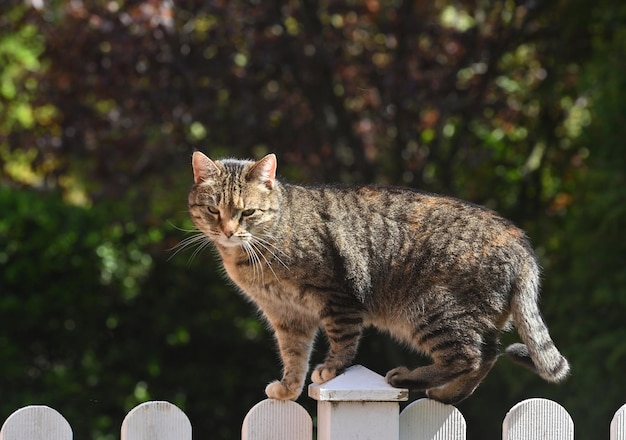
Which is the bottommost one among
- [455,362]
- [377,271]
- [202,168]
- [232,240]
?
[455,362]

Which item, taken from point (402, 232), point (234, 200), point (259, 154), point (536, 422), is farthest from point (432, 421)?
point (259, 154)

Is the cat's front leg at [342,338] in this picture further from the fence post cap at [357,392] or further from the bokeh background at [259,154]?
the bokeh background at [259,154]

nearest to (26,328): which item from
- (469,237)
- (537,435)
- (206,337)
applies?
(206,337)

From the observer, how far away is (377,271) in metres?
3.27

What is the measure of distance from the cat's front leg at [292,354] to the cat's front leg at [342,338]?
0.28 feet

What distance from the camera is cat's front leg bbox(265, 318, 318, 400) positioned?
318 centimetres

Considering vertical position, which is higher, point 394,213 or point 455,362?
point 394,213

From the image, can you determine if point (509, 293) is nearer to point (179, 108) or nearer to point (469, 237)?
point (469, 237)

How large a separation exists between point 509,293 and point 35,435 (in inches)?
58.4

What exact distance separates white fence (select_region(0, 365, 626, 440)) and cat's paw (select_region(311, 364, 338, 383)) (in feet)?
1.11

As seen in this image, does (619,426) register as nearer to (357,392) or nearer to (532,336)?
(532,336)

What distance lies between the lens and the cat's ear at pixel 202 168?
335cm

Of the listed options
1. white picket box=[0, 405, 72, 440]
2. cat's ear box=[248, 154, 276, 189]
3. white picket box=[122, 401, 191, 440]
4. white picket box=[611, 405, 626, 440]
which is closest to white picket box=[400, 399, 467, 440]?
white picket box=[611, 405, 626, 440]

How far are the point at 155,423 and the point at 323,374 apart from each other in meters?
0.72
